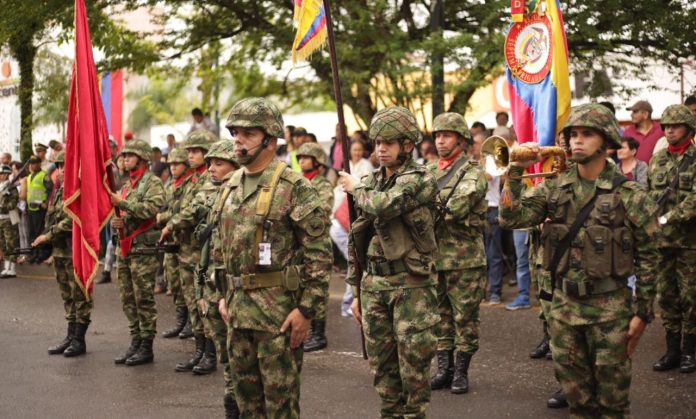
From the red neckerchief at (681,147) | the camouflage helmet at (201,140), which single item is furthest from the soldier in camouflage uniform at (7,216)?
the red neckerchief at (681,147)

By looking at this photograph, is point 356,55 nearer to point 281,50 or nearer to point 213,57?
point 281,50

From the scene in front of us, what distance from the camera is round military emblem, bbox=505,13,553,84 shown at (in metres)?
8.62

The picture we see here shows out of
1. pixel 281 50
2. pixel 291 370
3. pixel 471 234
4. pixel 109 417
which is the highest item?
pixel 281 50

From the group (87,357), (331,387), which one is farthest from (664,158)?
(87,357)

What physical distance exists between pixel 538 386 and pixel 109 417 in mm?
3541

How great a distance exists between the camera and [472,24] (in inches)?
535

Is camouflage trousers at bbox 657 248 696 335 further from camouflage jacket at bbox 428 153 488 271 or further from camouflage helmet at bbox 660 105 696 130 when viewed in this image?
camouflage jacket at bbox 428 153 488 271

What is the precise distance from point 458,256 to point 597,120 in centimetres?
245

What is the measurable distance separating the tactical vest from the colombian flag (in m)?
3.08

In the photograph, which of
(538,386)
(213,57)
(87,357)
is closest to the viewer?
(538,386)

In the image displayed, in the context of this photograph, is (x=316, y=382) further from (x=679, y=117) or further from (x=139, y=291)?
(x=679, y=117)

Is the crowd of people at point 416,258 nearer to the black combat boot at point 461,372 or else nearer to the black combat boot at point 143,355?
the black combat boot at point 461,372

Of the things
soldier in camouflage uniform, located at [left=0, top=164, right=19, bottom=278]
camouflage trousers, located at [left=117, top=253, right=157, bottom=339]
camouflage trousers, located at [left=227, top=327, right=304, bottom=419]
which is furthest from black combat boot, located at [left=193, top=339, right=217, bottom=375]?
soldier in camouflage uniform, located at [left=0, top=164, right=19, bottom=278]

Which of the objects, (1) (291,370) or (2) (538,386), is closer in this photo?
(1) (291,370)
